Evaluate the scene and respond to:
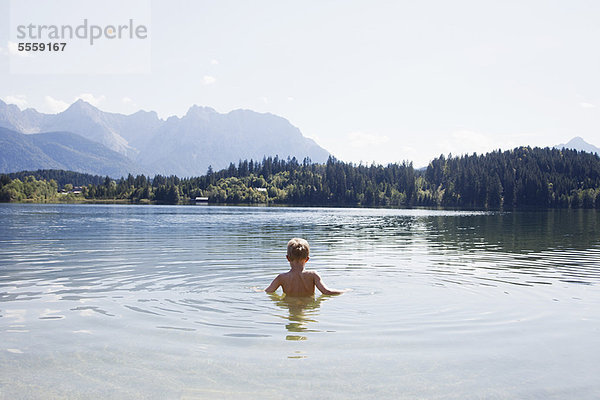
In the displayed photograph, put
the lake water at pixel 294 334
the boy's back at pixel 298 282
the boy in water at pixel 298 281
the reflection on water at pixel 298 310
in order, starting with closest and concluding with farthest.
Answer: the lake water at pixel 294 334, the reflection on water at pixel 298 310, the boy in water at pixel 298 281, the boy's back at pixel 298 282

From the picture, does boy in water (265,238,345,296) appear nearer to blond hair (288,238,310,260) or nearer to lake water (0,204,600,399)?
blond hair (288,238,310,260)

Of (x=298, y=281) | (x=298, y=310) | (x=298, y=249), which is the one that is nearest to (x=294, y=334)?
(x=298, y=310)

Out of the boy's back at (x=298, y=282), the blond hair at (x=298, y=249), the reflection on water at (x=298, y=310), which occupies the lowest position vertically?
the reflection on water at (x=298, y=310)

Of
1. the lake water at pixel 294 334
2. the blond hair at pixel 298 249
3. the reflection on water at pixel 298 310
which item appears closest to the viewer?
the lake water at pixel 294 334

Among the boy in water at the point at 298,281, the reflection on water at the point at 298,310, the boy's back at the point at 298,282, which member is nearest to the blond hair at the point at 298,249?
the boy in water at the point at 298,281

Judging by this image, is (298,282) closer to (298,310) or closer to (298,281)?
(298,281)

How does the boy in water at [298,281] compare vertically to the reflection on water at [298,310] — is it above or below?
above

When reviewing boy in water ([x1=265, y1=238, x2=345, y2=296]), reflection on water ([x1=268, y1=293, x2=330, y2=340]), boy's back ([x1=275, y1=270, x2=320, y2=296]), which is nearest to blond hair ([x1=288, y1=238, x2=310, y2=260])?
boy in water ([x1=265, y1=238, x2=345, y2=296])

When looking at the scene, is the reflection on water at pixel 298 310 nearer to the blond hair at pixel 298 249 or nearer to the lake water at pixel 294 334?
the lake water at pixel 294 334

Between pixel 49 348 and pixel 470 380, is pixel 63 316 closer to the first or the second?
pixel 49 348

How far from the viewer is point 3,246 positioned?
1378 inches

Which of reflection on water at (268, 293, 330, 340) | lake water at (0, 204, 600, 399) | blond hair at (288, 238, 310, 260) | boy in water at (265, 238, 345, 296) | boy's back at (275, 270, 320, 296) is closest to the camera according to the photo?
lake water at (0, 204, 600, 399)

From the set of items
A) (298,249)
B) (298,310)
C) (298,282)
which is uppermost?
(298,249)

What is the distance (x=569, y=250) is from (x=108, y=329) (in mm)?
35053
